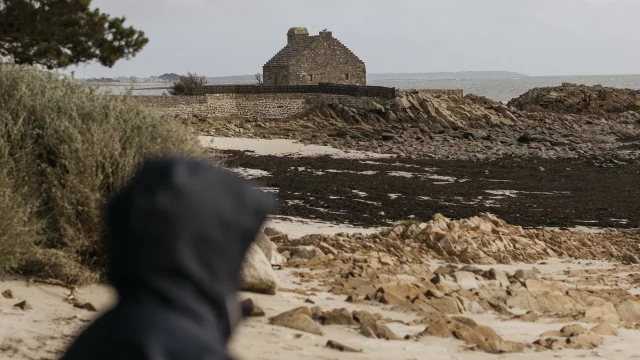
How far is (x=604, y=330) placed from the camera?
10.3 meters

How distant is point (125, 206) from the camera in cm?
166

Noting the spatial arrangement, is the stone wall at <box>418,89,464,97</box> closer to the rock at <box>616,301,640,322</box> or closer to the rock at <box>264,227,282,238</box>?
the rock at <box>264,227,282,238</box>

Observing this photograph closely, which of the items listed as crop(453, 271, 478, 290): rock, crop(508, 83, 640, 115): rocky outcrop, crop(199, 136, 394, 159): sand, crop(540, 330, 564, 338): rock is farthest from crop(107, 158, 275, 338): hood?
crop(508, 83, 640, 115): rocky outcrop

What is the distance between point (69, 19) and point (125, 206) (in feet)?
62.4

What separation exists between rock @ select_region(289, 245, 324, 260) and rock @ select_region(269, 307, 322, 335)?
3788mm

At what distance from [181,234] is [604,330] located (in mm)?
9348

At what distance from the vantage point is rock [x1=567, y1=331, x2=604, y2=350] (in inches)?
374

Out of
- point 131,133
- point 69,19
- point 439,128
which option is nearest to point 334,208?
point 69,19

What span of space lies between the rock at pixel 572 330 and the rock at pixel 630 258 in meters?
6.14

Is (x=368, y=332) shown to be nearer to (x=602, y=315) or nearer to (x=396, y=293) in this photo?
(x=396, y=293)

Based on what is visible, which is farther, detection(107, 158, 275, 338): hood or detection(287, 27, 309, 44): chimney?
detection(287, 27, 309, 44): chimney

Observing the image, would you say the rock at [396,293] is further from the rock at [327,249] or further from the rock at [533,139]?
the rock at [533,139]

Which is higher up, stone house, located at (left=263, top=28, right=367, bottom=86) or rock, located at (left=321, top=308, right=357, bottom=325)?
stone house, located at (left=263, top=28, right=367, bottom=86)

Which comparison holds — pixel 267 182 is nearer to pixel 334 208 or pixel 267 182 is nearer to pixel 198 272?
pixel 334 208
